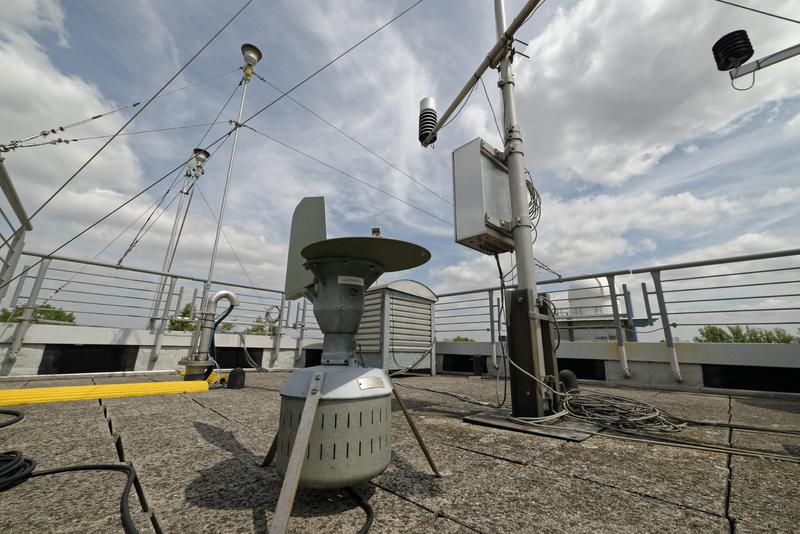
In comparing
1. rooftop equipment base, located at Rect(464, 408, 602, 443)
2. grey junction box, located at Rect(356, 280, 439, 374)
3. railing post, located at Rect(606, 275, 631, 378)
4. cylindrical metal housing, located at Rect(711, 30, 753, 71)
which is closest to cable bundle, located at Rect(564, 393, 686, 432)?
rooftop equipment base, located at Rect(464, 408, 602, 443)

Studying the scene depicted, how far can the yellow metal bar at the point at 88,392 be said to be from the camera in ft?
8.03

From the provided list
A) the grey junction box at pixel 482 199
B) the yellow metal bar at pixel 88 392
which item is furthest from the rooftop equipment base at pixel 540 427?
the yellow metal bar at pixel 88 392

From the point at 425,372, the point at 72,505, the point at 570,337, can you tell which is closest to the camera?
the point at 72,505

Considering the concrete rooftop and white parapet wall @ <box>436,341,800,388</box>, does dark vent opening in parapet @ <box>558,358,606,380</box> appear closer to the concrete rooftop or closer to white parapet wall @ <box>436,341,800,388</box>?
white parapet wall @ <box>436,341,800,388</box>

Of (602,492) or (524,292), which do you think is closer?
(602,492)

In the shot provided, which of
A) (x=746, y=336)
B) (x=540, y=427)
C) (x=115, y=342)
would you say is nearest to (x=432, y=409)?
(x=540, y=427)

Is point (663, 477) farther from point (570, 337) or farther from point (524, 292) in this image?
point (570, 337)

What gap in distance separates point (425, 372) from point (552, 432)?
4179mm

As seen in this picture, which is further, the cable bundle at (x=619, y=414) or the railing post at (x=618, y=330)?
the railing post at (x=618, y=330)

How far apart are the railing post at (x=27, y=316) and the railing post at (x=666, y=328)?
8.40 meters

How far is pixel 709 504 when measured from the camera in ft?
3.44

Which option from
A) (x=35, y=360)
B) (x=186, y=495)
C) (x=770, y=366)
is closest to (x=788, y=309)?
(x=770, y=366)

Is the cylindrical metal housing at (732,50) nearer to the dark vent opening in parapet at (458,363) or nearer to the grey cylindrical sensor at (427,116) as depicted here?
the grey cylindrical sensor at (427,116)

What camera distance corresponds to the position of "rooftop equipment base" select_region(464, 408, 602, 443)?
185 centimetres
